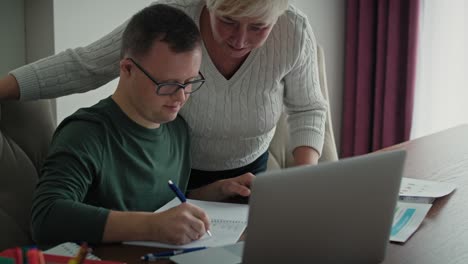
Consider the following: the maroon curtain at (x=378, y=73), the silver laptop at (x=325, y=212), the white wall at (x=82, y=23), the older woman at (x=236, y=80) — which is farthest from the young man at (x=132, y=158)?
the maroon curtain at (x=378, y=73)

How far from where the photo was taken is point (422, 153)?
1.82 meters

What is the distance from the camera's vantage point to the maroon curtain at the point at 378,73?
10.2ft

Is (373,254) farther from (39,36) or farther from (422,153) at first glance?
(39,36)

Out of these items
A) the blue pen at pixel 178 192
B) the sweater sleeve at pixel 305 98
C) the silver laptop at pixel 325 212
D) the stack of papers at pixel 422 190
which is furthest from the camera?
the sweater sleeve at pixel 305 98

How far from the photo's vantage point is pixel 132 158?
1.30 m

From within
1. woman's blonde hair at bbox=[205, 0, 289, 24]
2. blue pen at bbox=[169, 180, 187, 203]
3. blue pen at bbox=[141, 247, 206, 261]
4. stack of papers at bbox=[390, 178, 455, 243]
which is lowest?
blue pen at bbox=[141, 247, 206, 261]

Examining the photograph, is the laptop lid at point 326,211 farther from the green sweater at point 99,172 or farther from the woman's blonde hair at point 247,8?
the woman's blonde hair at point 247,8

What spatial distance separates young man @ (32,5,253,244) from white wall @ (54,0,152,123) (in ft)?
3.15

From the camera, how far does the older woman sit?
4.68 feet

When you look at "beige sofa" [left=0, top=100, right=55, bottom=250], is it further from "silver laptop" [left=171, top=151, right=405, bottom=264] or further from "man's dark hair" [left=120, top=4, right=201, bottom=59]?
"silver laptop" [left=171, top=151, right=405, bottom=264]

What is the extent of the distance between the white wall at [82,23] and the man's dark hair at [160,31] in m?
0.99

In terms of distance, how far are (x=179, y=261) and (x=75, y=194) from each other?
0.86ft

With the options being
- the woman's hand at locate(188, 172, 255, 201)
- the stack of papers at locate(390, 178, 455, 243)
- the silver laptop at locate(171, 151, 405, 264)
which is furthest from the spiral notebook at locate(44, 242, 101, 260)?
the stack of papers at locate(390, 178, 455, 243)

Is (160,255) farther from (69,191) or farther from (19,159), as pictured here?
(19,159)
